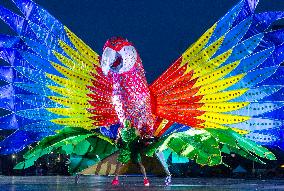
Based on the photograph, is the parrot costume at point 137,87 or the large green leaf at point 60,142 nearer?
the large green leaf at point 60,142

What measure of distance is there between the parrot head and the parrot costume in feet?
0.09

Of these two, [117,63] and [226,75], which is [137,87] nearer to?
[117,63]

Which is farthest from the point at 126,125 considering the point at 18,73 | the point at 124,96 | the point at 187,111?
the point at 18,73

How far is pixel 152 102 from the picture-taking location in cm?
2023

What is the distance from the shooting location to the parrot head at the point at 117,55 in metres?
18.1

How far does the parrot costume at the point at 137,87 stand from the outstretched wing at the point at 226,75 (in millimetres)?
32

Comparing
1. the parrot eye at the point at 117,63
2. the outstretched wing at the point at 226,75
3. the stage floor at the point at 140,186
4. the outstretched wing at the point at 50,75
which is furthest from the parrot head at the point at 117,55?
the stage floor at the point at 140,186

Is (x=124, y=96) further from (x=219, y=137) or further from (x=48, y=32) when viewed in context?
(x=48, y=32)

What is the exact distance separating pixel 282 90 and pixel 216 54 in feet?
9.22

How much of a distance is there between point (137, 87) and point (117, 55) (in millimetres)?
1421

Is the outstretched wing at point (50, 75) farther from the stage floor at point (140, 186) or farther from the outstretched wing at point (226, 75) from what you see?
the outstretched wing at point (226, 75)

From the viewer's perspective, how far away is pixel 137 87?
19.0 meters

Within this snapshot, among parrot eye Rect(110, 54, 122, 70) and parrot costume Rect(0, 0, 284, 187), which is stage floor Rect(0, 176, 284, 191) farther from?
parrot eye Rect(110, 54, 122, 70)

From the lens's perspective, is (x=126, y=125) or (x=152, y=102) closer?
(x=126, y=125)
